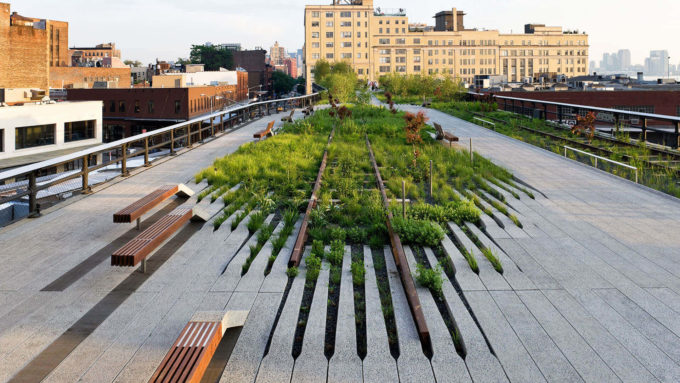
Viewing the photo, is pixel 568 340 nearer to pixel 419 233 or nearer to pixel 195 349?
pixel 419 233

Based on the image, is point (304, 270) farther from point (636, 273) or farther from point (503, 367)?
point (636, 273)

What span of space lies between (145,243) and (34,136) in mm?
44497

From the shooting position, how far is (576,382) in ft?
12.9

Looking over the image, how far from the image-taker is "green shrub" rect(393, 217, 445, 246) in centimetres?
731

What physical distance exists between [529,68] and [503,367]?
183 metres

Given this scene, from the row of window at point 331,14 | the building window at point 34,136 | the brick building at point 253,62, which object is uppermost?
the row of window at point 331,14

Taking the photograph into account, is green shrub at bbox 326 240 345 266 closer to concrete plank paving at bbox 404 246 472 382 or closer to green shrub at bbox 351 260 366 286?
green shrub at bbox 351 260 366 286

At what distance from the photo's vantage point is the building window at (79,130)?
152ft

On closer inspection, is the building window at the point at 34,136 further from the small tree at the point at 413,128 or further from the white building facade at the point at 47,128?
the small tree at the point at 413,128

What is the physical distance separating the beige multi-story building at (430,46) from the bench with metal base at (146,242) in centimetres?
10862

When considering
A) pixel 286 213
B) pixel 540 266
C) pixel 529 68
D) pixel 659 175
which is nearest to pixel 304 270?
pixel 286 213

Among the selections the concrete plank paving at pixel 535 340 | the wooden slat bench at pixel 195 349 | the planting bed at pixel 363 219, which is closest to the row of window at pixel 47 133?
the planting bed at pixel 363 219

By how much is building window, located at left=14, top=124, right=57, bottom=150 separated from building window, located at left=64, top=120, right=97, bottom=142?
188 cm

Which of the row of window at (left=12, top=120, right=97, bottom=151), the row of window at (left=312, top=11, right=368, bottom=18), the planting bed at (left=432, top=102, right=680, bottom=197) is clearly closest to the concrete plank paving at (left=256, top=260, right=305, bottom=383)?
the planting bed at (left=432, top=102, right=680, bottom=197)
